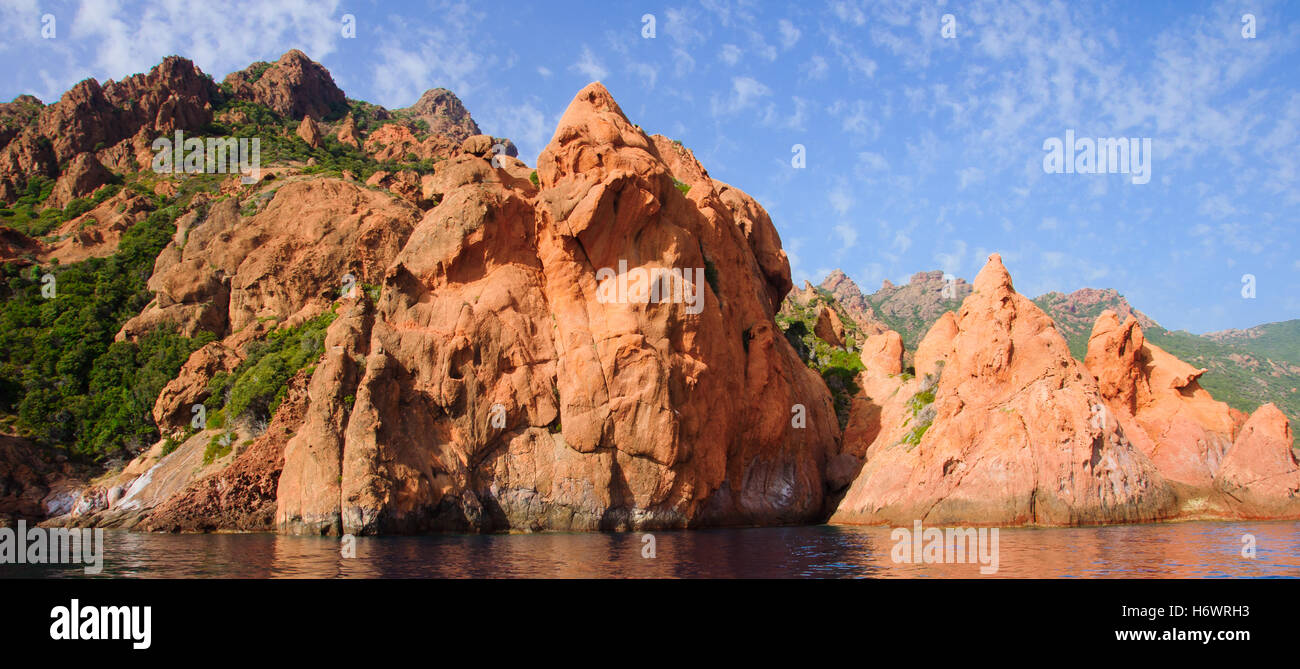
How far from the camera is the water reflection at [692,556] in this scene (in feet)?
65.8

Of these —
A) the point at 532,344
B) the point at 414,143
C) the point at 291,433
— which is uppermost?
the point at 414,143

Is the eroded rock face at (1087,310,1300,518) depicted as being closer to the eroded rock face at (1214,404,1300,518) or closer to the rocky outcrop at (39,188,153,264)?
the eroded rock face at (1214,404,1300,518)

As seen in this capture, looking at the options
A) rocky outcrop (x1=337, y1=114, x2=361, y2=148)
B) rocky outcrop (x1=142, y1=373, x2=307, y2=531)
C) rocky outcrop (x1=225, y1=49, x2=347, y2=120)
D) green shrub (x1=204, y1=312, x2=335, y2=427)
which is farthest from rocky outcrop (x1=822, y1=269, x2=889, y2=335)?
rocky outcrop (x1=142, y1=373, x2=307, y2=531)

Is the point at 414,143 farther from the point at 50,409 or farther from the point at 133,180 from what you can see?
the point at 50,409

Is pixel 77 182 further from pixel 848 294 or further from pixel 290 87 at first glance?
pixel 848 294

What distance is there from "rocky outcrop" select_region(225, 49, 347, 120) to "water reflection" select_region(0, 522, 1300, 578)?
7785cm

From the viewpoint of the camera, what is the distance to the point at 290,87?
4008 inches

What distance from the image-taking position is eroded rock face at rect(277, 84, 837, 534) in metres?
34.9

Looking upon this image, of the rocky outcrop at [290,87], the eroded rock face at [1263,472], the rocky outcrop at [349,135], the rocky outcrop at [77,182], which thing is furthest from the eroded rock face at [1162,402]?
the rocky outcrop at [290,87]

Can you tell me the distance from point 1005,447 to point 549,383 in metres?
22.0
